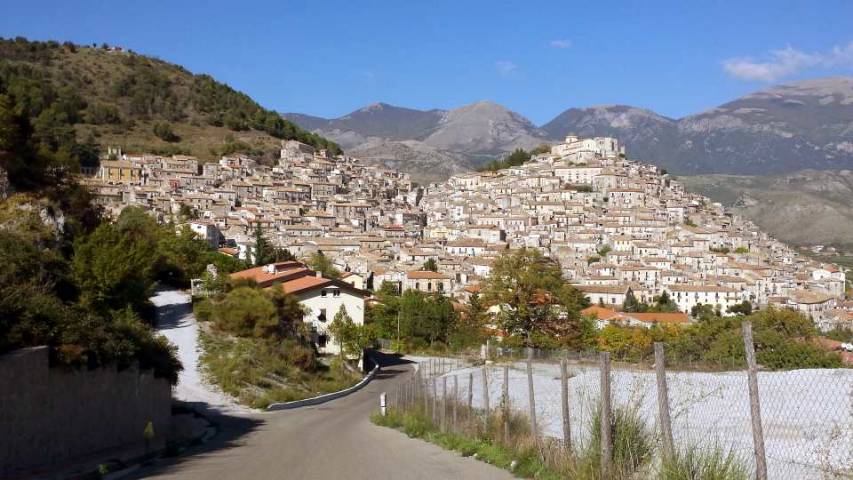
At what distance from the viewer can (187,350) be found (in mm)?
30312

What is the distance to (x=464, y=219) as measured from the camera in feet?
430

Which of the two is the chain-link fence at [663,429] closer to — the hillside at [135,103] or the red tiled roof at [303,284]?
the red tiled roof at [303,284]

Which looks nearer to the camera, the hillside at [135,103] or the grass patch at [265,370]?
the grass patch at [265,370]

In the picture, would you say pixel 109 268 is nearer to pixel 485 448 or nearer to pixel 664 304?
pixel 485 448

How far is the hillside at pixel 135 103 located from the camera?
133750 mm

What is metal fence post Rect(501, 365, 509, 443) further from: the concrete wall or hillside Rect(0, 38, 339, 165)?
hillside Rect(0, 38, 339, 165)

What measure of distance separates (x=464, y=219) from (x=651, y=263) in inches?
1310

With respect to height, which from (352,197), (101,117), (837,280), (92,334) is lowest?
(837,280)

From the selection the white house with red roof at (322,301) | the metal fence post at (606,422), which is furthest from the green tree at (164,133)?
the metal fence post at (606,422)

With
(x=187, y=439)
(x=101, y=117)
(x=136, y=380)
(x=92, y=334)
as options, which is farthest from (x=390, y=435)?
(x=101, y=117)

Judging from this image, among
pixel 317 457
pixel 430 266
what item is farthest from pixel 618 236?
pixel 317 457

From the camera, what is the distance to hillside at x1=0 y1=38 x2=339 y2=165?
133750 millimetres

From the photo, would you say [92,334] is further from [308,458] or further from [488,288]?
[488,288]

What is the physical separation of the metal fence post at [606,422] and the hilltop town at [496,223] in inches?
2391
